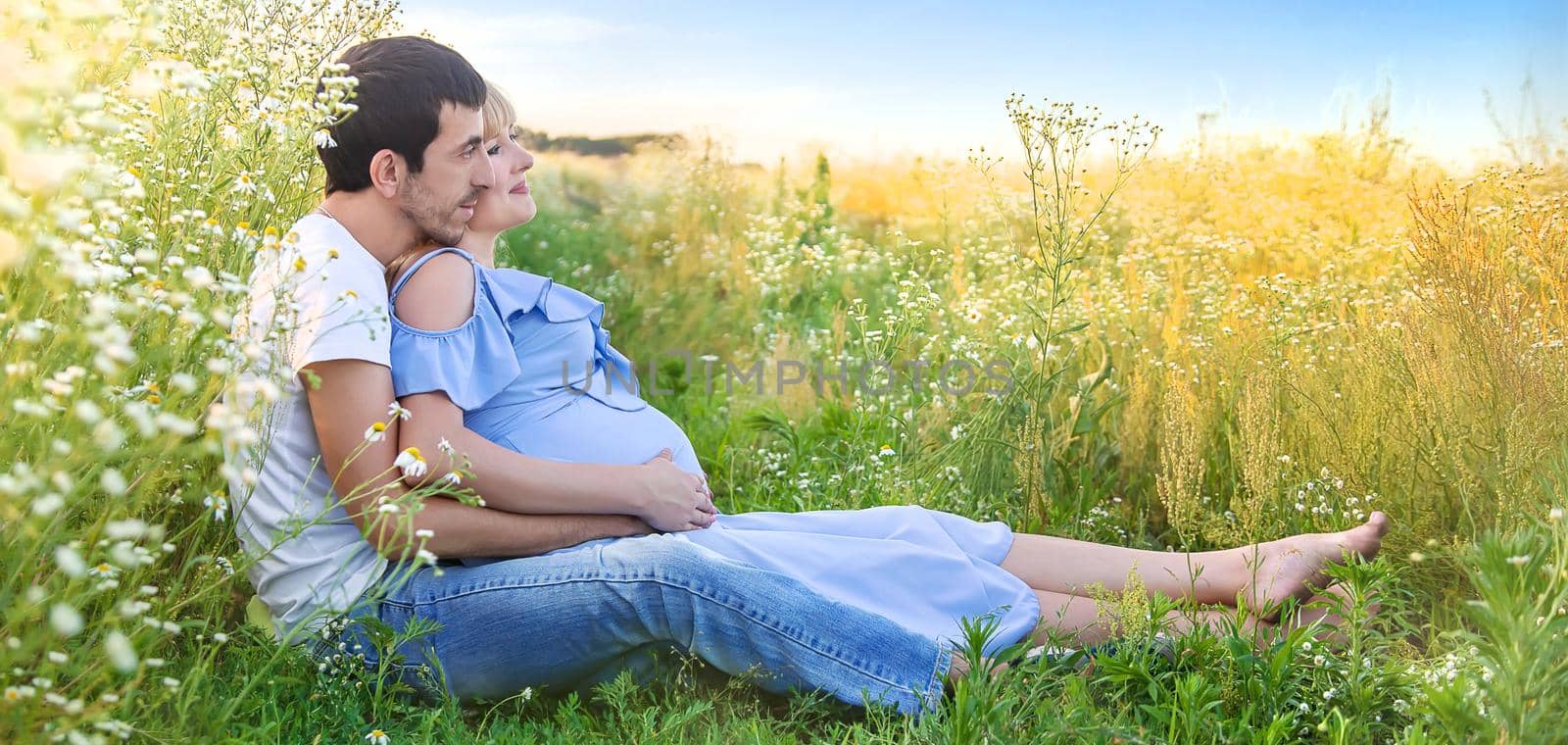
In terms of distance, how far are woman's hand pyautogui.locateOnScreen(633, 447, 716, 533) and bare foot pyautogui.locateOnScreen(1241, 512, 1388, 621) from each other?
3.70 ft

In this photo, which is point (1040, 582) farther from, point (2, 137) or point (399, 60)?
point (2, 137)

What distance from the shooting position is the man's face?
7.79 feet

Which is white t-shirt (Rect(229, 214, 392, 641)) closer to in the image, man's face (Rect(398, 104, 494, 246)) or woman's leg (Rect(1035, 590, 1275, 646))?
man's face (Rect(398, 104, 494, 246))

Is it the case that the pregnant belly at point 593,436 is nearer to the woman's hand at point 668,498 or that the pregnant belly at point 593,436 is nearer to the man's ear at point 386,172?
the woman's hand at point 668,498

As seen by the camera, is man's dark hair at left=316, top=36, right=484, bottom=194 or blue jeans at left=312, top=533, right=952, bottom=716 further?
man's dark hair at left=316, top=36, right=484, bottom=194

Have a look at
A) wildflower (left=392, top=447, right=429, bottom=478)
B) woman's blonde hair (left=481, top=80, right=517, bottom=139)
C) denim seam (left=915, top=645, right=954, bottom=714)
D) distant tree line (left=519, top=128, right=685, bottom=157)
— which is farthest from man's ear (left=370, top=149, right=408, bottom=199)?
distant tree line (left=519, top=128, right=685, bottom=157)

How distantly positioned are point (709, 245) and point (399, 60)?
4.49 meters

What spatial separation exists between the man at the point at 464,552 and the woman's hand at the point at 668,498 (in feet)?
0.22

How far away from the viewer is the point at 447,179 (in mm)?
2400

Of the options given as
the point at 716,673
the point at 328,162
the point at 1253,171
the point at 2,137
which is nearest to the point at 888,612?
the point at 716,673

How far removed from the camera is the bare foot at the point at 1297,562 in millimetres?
2512

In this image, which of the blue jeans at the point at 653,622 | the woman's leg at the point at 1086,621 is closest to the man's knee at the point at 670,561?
the blue jeans at the point at 653,622

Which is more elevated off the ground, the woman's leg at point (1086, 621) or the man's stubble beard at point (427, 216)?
the man's stubble beard at point (427, 216)

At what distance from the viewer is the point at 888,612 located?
2.40m
